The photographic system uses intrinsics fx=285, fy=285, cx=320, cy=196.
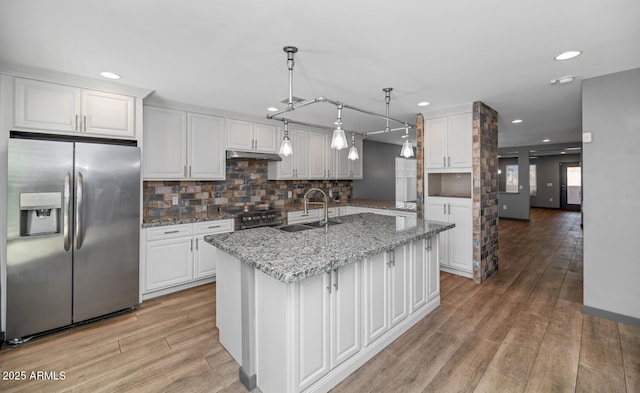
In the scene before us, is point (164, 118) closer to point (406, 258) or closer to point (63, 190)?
point (63, 190)

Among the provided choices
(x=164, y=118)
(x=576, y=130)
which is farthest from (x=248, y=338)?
(x=576, y=130)

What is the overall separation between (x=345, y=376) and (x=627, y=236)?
2.84 meters

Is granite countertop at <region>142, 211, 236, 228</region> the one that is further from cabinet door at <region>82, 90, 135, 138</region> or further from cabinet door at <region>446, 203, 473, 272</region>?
cabinet door at <region>446, 203, 473, 272</region>

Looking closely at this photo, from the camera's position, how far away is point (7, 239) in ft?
7.57

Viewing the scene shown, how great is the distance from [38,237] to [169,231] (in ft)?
3.64

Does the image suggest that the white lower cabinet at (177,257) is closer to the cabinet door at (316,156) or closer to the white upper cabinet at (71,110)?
the white upper cabinet at (71,110)

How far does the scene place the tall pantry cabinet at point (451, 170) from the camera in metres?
3.77

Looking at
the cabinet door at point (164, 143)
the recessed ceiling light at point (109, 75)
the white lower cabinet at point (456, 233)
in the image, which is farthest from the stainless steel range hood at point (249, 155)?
the white lower cabinet at point (456, 233)

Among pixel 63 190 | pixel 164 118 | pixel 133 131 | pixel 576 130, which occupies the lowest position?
pixel 63 190

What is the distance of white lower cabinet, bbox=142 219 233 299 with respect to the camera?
10.5 feet

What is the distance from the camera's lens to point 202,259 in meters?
3.59

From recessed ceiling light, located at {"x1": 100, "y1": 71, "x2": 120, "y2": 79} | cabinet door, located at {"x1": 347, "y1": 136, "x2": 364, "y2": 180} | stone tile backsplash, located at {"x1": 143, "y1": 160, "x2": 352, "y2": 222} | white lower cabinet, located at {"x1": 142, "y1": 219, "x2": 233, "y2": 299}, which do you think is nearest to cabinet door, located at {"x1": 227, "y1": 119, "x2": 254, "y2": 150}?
stone tile backsplash, located at {"x1": 143, "y1": 160, "x2": 352, "y2": 222}

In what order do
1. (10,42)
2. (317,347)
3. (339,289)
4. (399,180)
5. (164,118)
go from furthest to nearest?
(399,180) → (164,118) → (10,42) → (339,289) → (317,347)

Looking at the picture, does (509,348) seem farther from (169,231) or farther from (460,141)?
(169,231)
